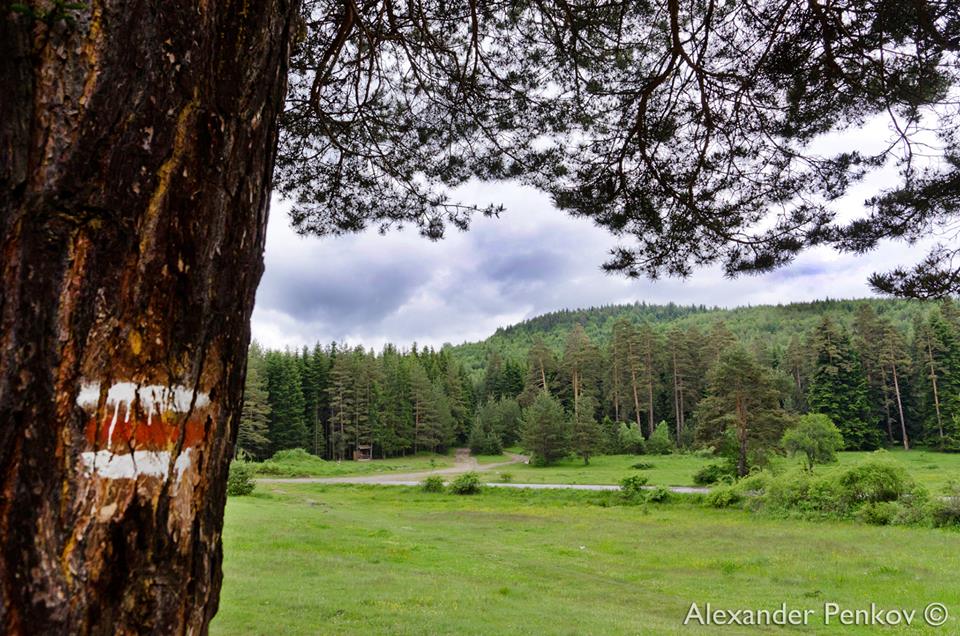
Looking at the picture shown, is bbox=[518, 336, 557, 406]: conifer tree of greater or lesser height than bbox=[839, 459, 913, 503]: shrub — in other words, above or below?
above

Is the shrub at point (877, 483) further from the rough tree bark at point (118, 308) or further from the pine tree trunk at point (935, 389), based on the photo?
the pine tree trunk at point (935, 389)

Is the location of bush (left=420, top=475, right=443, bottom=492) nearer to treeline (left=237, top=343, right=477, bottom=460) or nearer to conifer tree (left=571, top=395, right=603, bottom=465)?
conifer tree (left=571, top=395, right=603, bottom=465)

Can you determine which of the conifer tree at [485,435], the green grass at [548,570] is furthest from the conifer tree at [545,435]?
the green grass at [548,570]

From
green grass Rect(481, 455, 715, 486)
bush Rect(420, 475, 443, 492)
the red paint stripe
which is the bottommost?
green grass Rect(481, 455, 715, 486)

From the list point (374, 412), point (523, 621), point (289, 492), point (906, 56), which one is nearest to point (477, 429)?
point (374, 412)

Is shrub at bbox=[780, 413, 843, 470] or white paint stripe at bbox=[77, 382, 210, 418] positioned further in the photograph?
shrub at bbox=[780, 413, 843, 470]

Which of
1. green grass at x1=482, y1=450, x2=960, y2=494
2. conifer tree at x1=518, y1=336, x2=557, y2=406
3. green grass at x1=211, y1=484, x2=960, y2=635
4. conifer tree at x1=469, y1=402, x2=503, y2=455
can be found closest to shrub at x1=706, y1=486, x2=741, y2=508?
green grass at x1=211, y1=484, x2=960, y2=635

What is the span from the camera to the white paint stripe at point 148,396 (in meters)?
0.98

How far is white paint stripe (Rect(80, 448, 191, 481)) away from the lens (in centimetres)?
98

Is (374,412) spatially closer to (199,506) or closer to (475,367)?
(199,506)

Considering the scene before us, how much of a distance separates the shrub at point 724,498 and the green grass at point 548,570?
3.18ft

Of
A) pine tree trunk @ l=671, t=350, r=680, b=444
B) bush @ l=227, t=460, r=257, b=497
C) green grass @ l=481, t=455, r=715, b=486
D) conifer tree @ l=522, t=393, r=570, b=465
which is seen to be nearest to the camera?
bush @ l=227, t=460, r=257, b=497

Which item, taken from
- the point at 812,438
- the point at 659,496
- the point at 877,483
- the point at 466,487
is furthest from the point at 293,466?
the point at 877,483

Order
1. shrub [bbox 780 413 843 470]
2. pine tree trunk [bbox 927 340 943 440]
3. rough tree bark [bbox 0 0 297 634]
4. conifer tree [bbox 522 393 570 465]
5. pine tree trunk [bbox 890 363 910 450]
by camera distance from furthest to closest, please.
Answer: pine tree trunk [bbox 890 363 910 450], pine tree trunk [bbox 927 340 943 440], conifer tree [bbox 522 393 570 465], shrub [bbox 780 413 843 470], rough tree bark [bbox 0 0 297 634]
